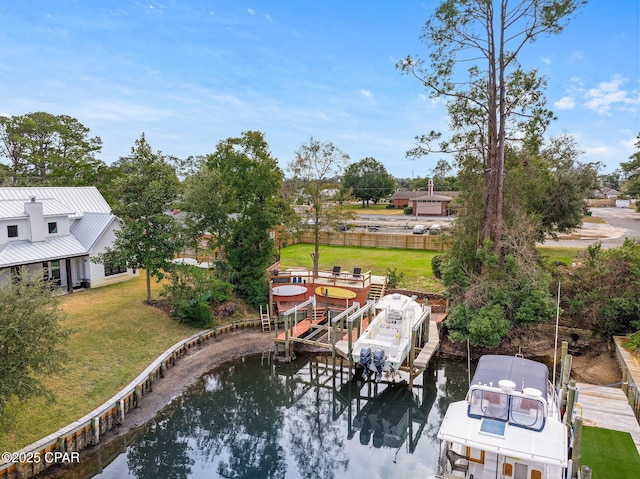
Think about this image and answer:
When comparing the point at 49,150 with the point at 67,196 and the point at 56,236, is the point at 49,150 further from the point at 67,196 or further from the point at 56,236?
the point at 56,236

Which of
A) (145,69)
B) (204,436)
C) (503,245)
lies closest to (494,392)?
(204,436)

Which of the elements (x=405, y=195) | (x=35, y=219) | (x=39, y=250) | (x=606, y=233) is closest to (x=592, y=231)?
(x=606, y=233)

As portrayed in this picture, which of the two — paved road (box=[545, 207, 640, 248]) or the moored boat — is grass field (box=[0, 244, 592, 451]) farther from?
the moored boat

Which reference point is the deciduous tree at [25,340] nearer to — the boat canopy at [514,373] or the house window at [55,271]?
the boat canopy at [514,373]

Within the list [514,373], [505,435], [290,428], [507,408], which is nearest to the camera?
[505,435]

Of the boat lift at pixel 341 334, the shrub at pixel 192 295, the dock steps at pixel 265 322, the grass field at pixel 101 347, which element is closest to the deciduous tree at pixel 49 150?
the grass field at pixel 101 347
